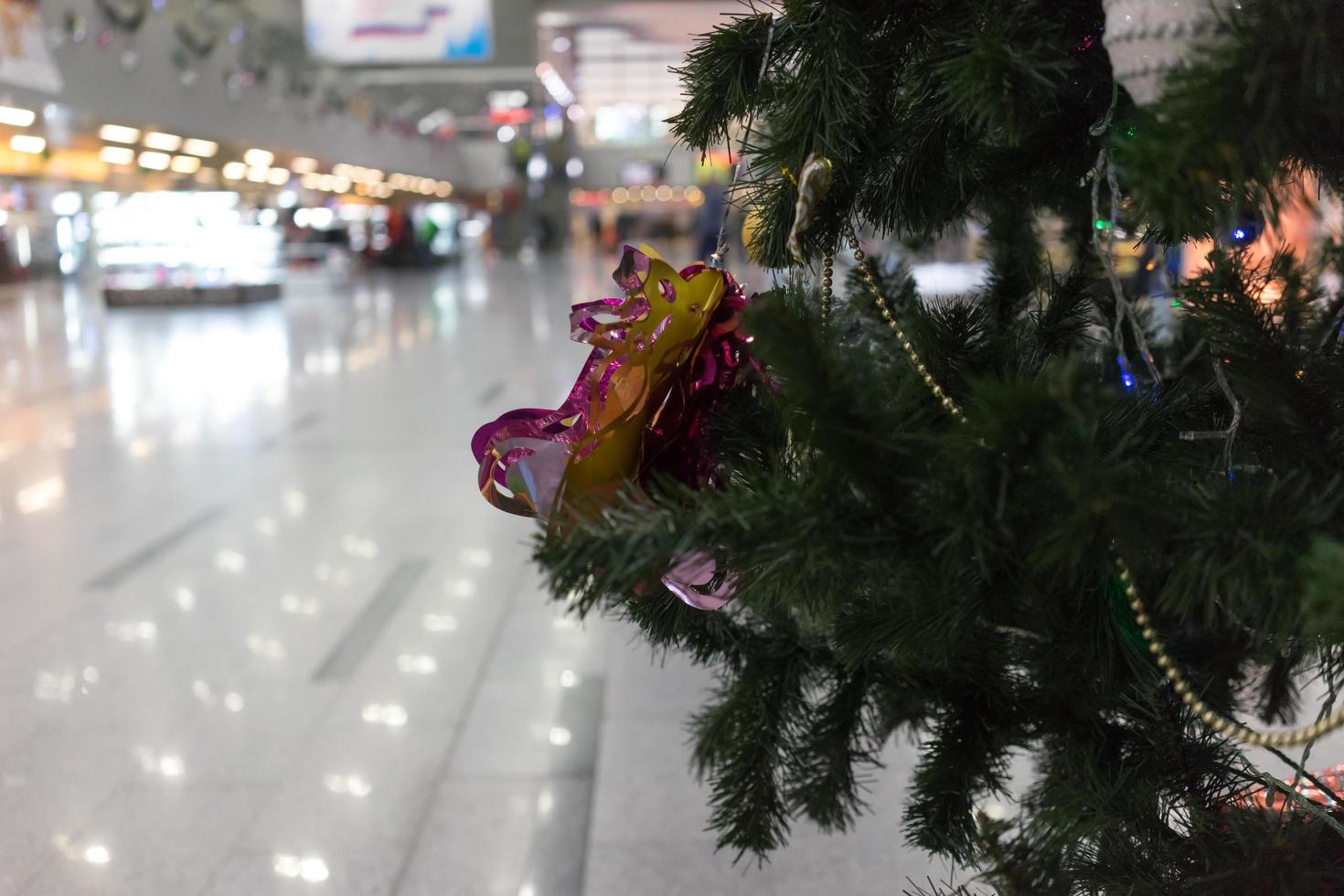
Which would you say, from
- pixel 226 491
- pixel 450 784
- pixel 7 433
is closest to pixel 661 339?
pixel 450 784

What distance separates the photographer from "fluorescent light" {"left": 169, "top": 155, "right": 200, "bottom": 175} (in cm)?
1874

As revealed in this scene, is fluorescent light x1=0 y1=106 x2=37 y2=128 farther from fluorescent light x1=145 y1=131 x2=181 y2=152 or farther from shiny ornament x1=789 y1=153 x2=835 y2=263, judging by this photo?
shiny ornament x1=789 y1=153 x2=835 y2=263

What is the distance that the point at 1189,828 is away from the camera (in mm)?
741

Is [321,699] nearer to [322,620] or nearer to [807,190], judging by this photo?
[322,620]

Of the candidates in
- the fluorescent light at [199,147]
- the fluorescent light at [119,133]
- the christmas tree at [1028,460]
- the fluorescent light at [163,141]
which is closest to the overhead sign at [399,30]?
the fluorescent light at [119,133]

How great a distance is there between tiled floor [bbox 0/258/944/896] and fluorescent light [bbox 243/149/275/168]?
15.2 metres

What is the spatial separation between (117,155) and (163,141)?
81.8 inches

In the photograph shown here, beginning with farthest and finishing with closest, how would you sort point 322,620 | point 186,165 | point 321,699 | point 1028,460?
point 186,165 → point 322,620 → point 321,699 → point 1028,460

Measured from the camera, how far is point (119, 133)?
15.1 meters

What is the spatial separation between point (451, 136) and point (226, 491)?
88.5 feet

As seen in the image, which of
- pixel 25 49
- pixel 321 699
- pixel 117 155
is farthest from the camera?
pixel 117 155

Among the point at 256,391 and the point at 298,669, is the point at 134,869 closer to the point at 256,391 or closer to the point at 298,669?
the point at 298,669

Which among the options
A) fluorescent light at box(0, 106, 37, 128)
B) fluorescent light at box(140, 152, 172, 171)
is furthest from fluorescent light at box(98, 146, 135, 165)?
fluorescent light at box(0, 106, 37, 128)

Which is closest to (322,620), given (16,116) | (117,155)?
(16,116)
